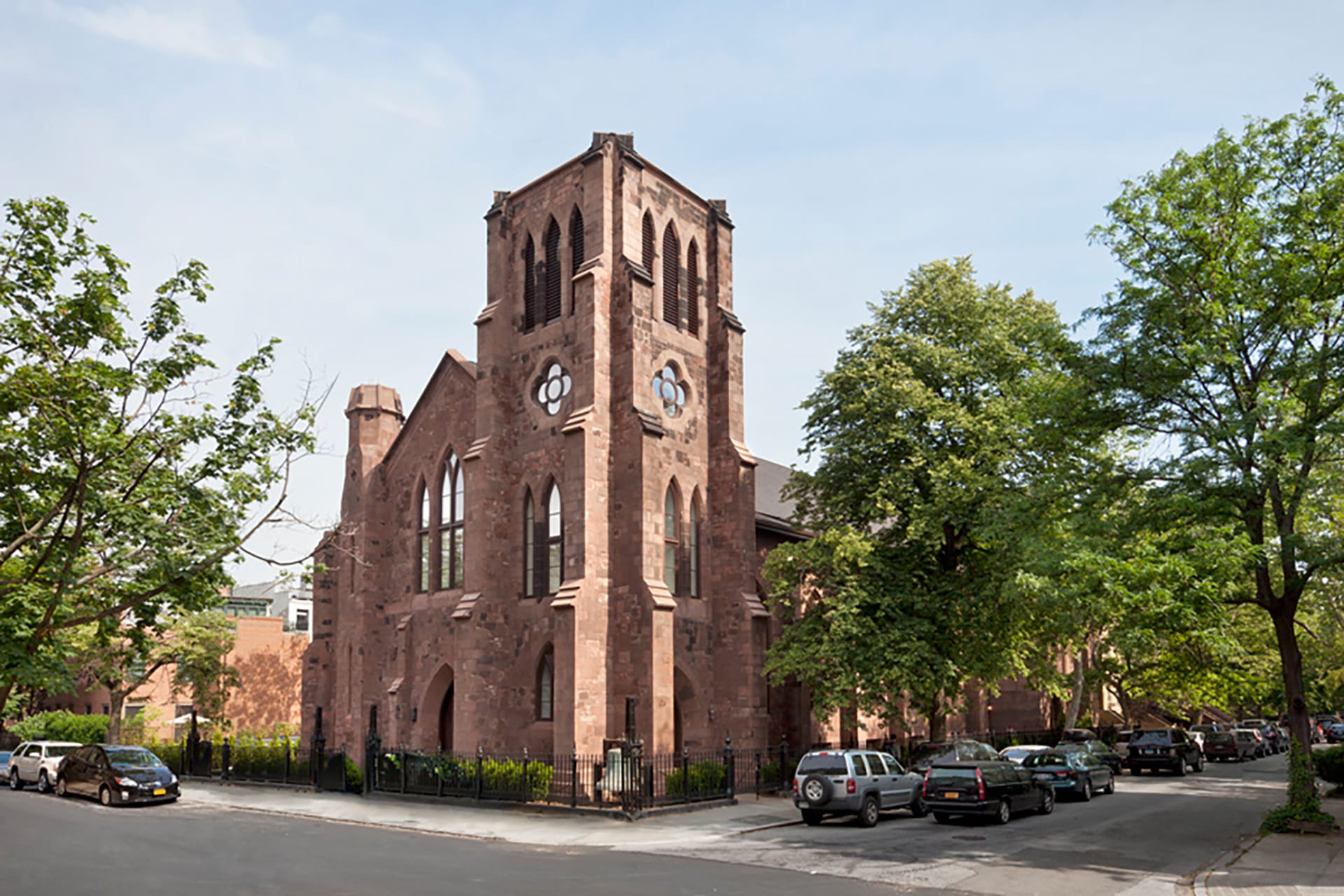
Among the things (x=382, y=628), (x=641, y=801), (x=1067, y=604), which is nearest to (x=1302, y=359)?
(x=1067, y=604)

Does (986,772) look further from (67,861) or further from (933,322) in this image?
(67,861)

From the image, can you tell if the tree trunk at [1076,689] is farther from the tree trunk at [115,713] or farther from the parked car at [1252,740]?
the tree trunk at [115,713]

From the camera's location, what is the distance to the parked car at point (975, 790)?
20.2 metres

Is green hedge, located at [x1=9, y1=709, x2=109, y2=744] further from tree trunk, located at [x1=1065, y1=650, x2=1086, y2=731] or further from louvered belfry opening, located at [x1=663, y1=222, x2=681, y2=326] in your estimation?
tree trunk, located at [x1=1065, y1=650, x2=1086, y2=731]

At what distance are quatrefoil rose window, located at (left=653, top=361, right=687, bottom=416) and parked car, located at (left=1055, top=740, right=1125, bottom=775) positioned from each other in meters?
14.0

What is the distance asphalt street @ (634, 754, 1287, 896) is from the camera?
46.7 ft

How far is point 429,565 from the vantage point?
31656mm

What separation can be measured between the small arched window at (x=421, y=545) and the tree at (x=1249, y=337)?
2137cm

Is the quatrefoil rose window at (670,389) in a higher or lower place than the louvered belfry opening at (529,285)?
lower

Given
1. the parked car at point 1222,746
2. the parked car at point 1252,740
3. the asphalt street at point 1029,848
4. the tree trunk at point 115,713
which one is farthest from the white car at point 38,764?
the parked car at point 1252,740

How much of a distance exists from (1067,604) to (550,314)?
17871 mm

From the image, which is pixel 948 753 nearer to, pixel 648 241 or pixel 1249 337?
pixel 1249 337

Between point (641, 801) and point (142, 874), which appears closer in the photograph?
point (142, 874)


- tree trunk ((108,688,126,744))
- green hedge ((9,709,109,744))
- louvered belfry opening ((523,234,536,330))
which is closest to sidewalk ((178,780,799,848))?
louvered belfry opening ((523,234,536,330))
